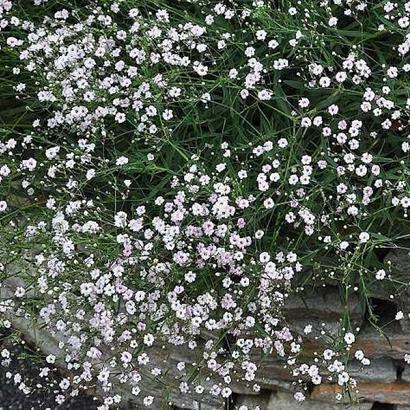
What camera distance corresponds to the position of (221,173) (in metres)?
3.24

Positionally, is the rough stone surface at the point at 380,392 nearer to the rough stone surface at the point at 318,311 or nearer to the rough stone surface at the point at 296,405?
the rough stone surface at the point at 296,405

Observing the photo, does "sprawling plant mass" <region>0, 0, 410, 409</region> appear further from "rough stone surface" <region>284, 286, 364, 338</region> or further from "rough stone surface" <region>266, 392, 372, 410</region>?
"rough stone surface" <region>266, 392, 372, 410</region>

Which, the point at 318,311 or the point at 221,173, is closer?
the point at 221,173

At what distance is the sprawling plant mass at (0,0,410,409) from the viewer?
3016 mm

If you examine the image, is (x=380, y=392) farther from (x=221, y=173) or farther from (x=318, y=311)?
(x=221, y=173)

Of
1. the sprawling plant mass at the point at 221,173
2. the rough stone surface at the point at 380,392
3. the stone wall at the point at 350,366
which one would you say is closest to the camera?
the sprawling plant mass at the point at 221,173

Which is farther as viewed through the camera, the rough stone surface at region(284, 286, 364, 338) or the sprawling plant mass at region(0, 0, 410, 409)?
the rough stone surface at region(284, 286, 364, 338)

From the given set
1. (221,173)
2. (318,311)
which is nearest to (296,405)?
(318,311)

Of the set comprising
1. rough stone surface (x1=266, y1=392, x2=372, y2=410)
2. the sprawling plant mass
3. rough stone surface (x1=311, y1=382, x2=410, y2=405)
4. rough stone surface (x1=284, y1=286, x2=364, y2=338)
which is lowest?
rough stone surface (x1=266, y1=392, x2=372, y2=410)

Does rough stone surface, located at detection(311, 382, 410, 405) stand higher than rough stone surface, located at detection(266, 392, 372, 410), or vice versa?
rough stone surface, located at detection(311, 382, 410, 405)

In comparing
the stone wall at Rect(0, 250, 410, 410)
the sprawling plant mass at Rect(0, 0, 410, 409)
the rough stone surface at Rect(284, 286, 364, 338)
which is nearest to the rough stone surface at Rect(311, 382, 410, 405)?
the stone wall at Rect(0, 250, 410, 410)

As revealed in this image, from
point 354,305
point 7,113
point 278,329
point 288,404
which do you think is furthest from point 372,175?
point 7,113

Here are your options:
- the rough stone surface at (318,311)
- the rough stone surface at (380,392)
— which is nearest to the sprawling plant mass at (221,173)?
the rough stone surface at (318,311)

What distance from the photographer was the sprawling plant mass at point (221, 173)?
302 centimetres
